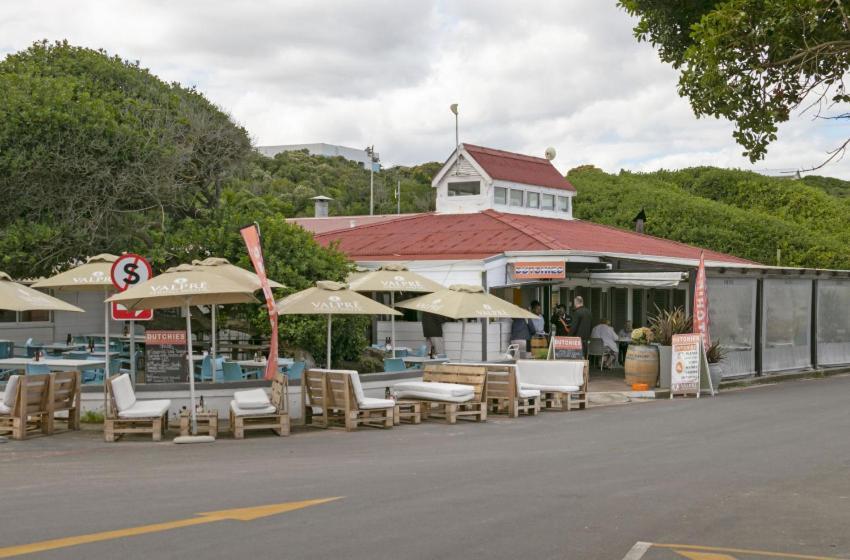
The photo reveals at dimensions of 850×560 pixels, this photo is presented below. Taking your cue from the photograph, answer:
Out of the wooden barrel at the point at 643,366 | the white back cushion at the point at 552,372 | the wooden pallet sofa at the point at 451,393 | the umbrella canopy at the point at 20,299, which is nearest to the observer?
the umbrella canopy at the point at 20,299

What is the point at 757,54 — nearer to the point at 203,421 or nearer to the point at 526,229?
the point at 203,421

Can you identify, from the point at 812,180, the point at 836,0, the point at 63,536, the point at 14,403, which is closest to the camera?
the point at 63,536

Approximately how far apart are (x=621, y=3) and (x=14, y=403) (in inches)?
375

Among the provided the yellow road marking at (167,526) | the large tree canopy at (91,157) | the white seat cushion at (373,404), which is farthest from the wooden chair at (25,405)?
the yellow road marking at (167,526)

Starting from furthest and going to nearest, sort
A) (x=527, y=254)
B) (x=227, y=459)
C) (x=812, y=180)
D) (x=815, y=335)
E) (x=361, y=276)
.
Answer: (x=812, y=180) → (x=815, y=335) → (x=527, y=254) → (x=361, y=276) → (x=227, y=459)

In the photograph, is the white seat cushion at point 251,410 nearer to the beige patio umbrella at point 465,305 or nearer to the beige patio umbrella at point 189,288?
the beige patio umbrella at point 189,288

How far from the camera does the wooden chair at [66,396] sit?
13.9 metres

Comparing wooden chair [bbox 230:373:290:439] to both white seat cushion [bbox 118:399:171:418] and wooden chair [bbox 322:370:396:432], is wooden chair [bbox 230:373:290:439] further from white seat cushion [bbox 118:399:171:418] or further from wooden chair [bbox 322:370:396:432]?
white seat cushion [bbox 118:399:171:418]

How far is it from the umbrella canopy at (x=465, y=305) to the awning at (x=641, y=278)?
5464 mm

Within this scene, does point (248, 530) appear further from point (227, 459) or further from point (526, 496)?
point (227, 459)

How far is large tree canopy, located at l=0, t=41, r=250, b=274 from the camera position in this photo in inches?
719

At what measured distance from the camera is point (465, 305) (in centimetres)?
1747

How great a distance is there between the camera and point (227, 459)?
11.6 metres

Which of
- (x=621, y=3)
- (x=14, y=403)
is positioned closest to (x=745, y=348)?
(x=621, y=3)
